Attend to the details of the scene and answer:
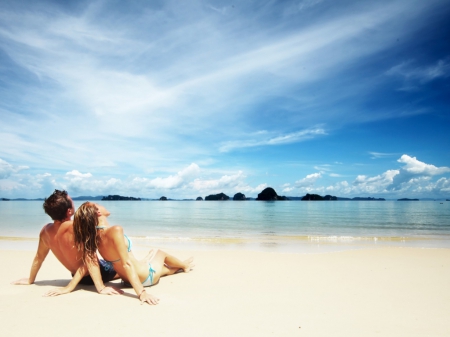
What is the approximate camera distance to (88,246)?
15.9 feet

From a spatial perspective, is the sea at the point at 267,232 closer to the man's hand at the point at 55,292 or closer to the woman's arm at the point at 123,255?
the man's hand at the point at 55,292

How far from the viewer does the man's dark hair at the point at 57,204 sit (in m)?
4.84

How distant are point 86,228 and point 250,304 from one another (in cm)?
279

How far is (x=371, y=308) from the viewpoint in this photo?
4.77 m

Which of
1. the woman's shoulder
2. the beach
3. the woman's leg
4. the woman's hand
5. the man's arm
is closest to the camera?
the beach

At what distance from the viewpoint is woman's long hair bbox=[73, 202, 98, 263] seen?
15.5 feet

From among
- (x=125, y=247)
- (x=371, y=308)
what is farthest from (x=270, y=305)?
(x=125, y=247)

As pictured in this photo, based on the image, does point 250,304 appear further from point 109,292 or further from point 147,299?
point 109,292

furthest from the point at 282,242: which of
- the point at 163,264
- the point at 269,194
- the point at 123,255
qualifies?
the point at 269,194

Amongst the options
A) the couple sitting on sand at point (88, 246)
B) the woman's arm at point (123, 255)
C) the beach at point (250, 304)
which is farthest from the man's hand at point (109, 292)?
the woman's arm at point (123, 255)

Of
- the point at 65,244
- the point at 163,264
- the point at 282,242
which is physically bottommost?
Result: the point at 282,242

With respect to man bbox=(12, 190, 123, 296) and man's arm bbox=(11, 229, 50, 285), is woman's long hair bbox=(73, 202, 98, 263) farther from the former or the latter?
man's arm bbox=(11, 229, 50, 285)

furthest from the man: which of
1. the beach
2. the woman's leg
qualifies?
the woman's leg

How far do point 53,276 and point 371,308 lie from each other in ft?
20.6
